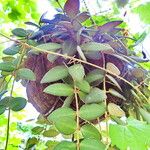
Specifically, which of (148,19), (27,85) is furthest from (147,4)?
(27,85)

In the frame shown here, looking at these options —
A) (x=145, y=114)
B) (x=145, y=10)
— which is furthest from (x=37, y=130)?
(x=145, y=10)

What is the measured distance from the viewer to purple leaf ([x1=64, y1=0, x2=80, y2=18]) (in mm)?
598

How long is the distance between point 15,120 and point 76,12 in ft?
3.08

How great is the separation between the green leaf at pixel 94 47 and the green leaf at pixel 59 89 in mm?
85

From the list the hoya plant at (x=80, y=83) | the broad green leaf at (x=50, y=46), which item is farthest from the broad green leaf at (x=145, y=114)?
the broad green leaf at (x=50, y=46)

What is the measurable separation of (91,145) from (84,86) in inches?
5.1

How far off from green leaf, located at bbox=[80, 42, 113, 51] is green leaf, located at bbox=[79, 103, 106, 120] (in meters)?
0.11

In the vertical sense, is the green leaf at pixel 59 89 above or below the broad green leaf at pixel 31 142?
above

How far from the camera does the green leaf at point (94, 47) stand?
0.55m

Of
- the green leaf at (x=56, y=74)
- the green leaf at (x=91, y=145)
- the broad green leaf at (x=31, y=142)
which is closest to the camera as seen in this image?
the green leaf at (x=91, y=145)

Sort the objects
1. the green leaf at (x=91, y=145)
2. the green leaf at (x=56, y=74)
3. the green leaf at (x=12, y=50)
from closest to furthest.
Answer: the green leaf at (x=91, y=145) → the green leaf at (x=56, y=74) → the green leaf at (x=12, y=50)

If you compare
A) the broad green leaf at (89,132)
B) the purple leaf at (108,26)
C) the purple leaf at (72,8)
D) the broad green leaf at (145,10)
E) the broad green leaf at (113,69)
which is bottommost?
the broad green leaf at (89,132)

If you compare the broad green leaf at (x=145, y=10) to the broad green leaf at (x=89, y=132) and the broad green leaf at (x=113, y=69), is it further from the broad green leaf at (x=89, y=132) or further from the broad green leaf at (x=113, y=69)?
the broad green leaf at (x=89, y=132)

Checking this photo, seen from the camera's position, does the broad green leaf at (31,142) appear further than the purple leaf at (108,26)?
Yes
